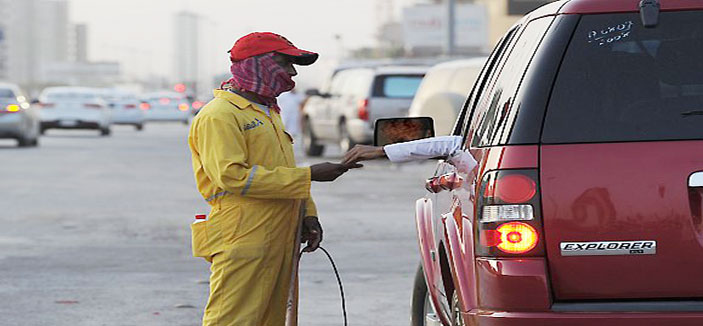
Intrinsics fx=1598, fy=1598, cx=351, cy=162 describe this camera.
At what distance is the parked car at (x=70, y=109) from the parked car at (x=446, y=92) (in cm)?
2281

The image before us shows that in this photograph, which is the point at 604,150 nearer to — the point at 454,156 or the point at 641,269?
the point at 641,269

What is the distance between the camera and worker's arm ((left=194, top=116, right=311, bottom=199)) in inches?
219

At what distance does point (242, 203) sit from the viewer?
5.70 m

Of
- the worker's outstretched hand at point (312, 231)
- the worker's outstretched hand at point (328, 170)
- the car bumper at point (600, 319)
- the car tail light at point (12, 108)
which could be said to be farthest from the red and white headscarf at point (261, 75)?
the car tail light at point (12, 108)

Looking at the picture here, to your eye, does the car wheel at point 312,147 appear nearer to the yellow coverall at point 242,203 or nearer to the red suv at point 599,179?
the yellow coverall at point 242,203

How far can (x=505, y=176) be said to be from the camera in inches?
189

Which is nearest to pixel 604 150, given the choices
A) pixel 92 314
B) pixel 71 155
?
pixel 92 314

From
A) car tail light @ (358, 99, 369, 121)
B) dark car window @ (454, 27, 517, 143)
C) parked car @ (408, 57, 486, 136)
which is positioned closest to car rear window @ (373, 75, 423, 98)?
car tail light @ (358, 99, 369, 121)

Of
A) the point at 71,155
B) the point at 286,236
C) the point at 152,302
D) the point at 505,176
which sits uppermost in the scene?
the point at 505,176

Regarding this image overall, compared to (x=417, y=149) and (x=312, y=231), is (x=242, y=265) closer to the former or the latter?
(x=312, y=231)

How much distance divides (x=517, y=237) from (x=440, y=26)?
348ft

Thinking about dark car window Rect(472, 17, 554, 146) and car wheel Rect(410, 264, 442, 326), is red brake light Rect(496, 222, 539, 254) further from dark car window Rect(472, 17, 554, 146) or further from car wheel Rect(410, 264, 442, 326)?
car wheel Rect(410, 264, 442, 326)

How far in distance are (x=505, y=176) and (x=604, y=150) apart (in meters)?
0.30

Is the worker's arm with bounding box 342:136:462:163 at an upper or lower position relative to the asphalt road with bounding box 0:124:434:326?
upper
